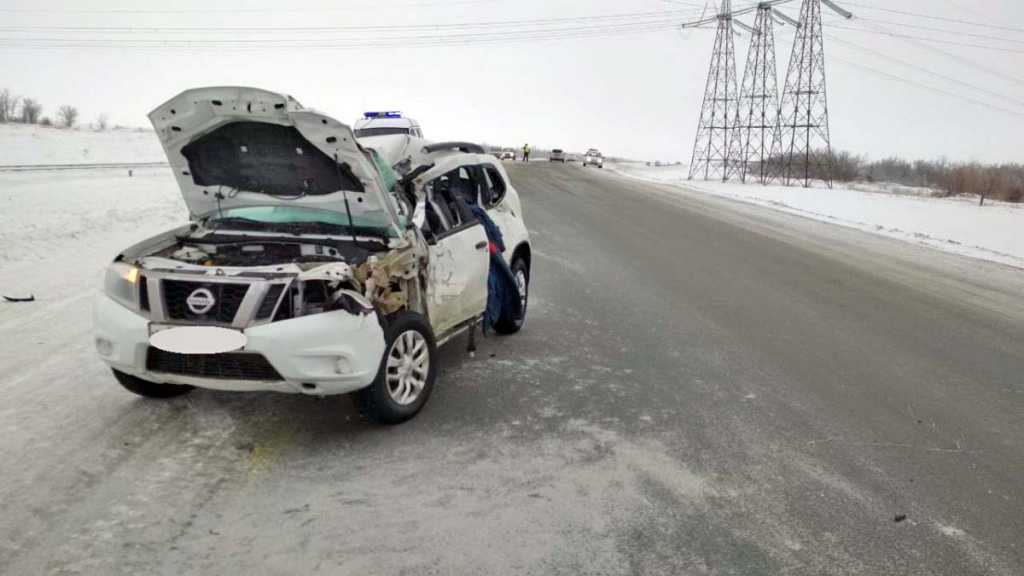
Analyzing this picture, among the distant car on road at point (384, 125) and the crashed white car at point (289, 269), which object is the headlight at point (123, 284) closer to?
the crashed white car at point (289, 269)

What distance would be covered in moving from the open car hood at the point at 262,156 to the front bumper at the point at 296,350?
0.97 meters

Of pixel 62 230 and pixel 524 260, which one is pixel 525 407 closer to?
pixel 524 260

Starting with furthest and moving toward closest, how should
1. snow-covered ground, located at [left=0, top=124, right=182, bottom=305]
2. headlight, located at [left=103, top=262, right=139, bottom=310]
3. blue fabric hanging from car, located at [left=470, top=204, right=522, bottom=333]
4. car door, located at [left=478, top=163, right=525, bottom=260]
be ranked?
snow-covered ground, located at [left=0, top=124, right=182, bottom=305], car door, located at [left=478, top=163, right=525, bottom=260], blue fabric hanging from car, located at [left=470, top=204, right=522, bottom=333], headlight, located at [left=103, top=262, right=139, bottom=310]

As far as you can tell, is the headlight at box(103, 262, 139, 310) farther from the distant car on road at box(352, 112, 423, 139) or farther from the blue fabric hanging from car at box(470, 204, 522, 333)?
the distant car on road at box(352, 112, 423, 139)

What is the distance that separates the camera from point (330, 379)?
419cm

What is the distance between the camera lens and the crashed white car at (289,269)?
4.16m

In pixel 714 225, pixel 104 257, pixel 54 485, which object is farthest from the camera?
pixel 714 225

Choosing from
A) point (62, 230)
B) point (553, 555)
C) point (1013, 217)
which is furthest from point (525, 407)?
point (1013, 217)

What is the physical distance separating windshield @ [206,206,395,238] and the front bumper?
880mm

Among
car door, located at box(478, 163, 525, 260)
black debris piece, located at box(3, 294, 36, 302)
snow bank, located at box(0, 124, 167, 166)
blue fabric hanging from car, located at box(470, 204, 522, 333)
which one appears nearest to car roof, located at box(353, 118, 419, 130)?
black debris piece, located at box(3, 294, 36, 302)

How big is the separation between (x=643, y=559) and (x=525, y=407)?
6.34 feet

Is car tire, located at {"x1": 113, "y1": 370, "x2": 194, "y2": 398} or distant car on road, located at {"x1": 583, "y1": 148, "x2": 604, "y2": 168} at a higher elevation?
distant car on road, located at {"x1": 583, "y1": 148, "x2": 604, "y2": 168}

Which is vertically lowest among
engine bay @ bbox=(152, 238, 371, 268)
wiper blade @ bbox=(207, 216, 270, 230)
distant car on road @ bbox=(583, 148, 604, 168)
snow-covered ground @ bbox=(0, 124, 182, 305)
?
snow-covered ground @ bbox=(0, 124, 182, 305)

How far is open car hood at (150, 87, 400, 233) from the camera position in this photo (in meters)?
4.53
